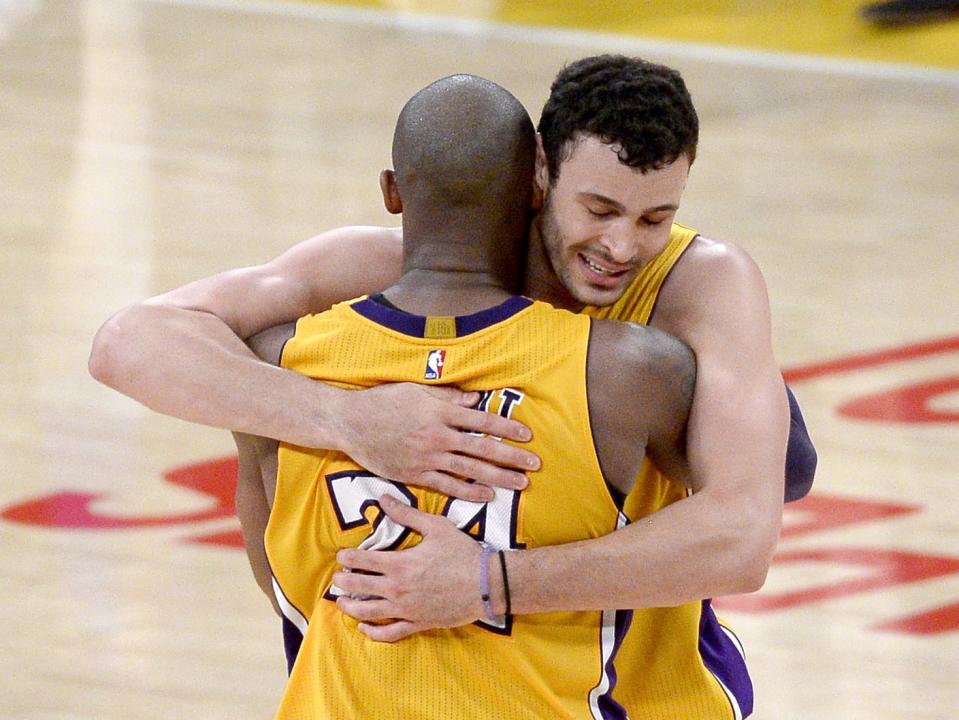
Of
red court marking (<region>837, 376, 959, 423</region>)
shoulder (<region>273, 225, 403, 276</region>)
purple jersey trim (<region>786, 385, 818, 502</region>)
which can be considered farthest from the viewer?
red court marking (<region>837, 376, 959, 423</region>)

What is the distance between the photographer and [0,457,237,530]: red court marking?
4285 mm

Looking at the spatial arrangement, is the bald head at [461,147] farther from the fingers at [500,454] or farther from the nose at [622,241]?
the fingers at [500,454]

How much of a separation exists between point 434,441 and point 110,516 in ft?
8.11

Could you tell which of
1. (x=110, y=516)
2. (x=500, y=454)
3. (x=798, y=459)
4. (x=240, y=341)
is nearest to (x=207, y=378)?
(x=240, y=341)

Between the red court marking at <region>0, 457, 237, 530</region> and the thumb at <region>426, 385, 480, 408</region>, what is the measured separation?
2.35 meters

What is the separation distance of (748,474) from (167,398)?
87 cm

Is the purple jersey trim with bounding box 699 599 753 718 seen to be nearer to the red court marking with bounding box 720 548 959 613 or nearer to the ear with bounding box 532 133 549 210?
the ear with bounding box 532 133 549 210

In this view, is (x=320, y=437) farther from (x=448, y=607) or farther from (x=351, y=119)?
(x=351, y=119)

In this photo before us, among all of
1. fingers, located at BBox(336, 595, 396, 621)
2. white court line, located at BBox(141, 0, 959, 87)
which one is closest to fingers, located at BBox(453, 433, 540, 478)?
fingers, located at BBox(336, 595, 396, 621)

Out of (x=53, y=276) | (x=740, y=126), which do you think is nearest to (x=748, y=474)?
(x=53, y=276)

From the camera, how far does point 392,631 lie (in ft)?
6.96

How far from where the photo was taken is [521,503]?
208 centimetres

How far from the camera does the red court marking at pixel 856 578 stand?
4000 millimetres

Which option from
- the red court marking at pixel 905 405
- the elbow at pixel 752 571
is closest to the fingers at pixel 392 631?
the elbow at pixel 752 571
